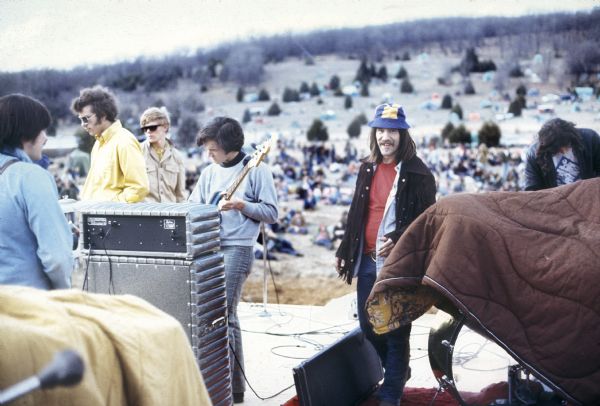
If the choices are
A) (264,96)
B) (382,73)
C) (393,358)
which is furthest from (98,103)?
(264,96)

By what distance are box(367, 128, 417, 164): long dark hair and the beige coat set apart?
216 cm

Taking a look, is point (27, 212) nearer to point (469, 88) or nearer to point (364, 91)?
point (469, 88)

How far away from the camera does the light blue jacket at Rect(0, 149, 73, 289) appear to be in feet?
9.70

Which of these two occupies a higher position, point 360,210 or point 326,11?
point 326,11

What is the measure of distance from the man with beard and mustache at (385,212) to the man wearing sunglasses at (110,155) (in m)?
1.51

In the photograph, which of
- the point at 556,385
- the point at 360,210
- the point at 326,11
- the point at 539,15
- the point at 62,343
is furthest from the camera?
the point at 326,11

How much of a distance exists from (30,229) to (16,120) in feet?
1.66

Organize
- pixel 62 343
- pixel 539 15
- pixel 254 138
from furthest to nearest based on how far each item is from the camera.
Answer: pixel 254 138 < pixel 539 15 < pixel 62 343

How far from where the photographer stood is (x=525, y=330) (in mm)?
3127

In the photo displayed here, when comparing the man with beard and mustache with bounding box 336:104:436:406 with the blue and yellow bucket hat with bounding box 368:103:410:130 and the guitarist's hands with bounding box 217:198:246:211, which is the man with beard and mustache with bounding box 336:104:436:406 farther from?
the guitarist's hands with bounding box 217:198:246:211

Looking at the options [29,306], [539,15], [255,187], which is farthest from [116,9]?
[29,306]

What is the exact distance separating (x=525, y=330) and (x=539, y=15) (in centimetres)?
1368

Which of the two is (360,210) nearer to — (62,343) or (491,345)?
(491,345)

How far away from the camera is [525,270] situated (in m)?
3.18
